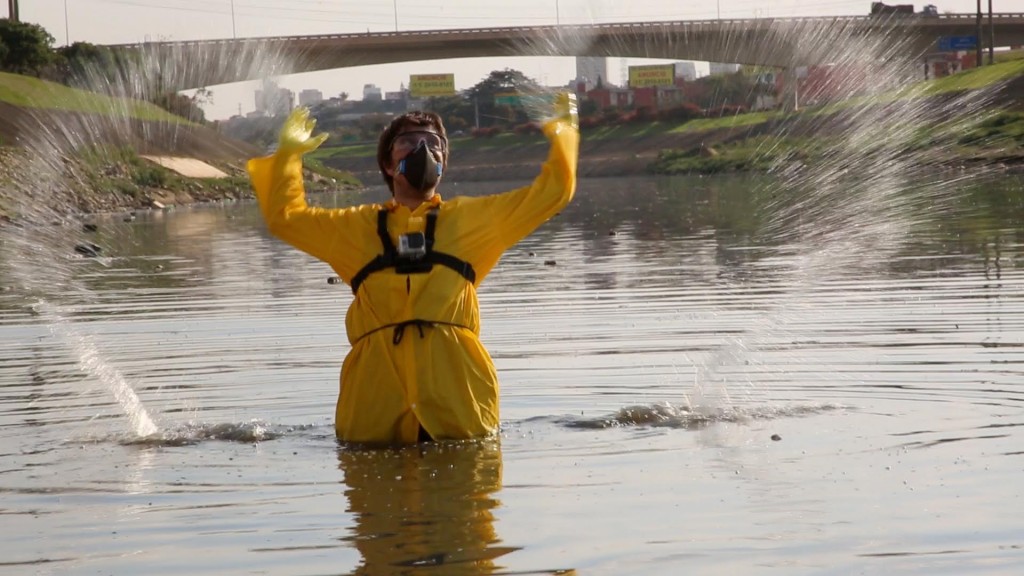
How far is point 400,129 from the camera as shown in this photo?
8.27m

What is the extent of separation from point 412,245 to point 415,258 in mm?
67

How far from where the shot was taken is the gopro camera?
7949mm

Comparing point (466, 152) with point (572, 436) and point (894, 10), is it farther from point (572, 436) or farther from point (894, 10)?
point (572, 436)

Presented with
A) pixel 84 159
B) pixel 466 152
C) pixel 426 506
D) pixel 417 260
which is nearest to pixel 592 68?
pixel 417 260

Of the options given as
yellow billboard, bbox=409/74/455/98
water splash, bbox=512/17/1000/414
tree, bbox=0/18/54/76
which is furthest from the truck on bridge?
yellow billboard, bbox=409/74/455/98

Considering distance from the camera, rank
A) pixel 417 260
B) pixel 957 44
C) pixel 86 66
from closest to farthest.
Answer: pixel 417 260 → pixel 86 66 → pixel 957 44

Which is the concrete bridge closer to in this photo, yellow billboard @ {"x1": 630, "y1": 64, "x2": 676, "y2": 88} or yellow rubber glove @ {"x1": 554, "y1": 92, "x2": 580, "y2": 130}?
yellow rubber glove @ {"x1": 554, "y1": 92, "x2": 580, "y2": 130}

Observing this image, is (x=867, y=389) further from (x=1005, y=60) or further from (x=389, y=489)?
(x=1005, y=60)

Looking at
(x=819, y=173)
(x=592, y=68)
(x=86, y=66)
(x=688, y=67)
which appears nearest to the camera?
(x=592, y=68)

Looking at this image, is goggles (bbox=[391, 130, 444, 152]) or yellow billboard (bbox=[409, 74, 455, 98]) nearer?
goggles (bbox=[391, 130, 444, 152])

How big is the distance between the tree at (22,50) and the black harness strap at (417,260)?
194 ft

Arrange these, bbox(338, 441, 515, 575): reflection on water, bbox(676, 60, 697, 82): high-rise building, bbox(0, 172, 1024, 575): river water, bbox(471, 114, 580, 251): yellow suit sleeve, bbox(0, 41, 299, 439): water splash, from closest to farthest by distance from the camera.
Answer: bbox(338, 441, 515, 575): reflection on water, bbox(0, 172, 1024, 575): river water, bbox(471, 114, 580, 251): yellow suit sleeve, bbox(0, 41, 299, 439): water splash, bbox(676, 60, 697, 82): high-rise building

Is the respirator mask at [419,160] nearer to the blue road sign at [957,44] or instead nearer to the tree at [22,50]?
the tree at [22,50]

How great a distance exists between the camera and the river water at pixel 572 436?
6098mm
